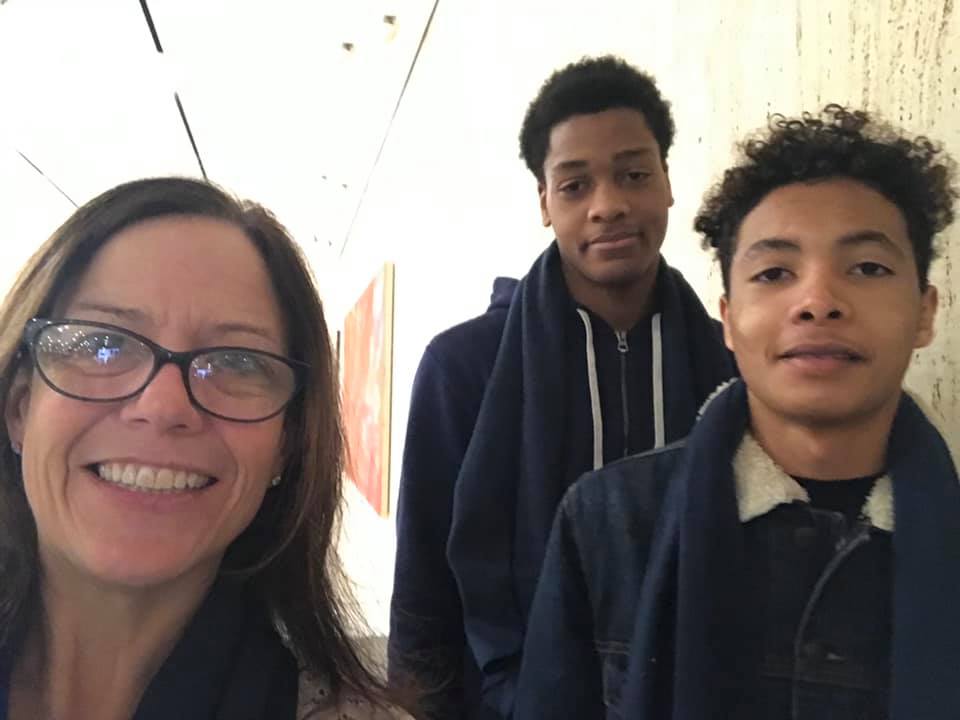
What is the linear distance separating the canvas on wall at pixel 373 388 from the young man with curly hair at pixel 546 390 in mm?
1612

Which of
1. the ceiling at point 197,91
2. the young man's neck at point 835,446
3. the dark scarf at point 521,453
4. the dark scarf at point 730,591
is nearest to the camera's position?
the dark scarf at point 730,591

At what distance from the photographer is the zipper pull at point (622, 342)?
1060mm

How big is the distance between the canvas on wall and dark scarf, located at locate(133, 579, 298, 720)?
1.93m

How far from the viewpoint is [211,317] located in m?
0.70

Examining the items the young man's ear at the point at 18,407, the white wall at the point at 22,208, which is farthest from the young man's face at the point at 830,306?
the white wall at the point at 22,208

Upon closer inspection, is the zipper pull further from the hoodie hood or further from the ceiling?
the ceiling

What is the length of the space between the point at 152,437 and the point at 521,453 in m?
0.47

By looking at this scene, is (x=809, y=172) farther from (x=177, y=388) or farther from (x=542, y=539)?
(x=177, y=388)

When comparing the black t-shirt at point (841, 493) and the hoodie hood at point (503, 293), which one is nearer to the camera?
the black t-shirt at point (841, 493)

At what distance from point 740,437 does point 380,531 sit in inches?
97.9

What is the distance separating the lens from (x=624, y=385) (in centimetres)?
104

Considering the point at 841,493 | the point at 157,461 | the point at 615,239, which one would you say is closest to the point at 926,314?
the point at 841,493

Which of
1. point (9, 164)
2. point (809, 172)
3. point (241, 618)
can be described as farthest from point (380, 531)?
point (809, 172)

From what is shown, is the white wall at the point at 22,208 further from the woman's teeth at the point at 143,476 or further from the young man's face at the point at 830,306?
the young man's face at the point at 830,306
